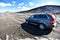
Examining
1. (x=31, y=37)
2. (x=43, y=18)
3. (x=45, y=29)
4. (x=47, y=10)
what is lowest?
(x=31, y=37)

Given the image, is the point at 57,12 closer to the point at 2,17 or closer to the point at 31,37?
the point at 31,37

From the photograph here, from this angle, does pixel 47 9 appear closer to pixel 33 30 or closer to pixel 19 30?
pixel 33 30

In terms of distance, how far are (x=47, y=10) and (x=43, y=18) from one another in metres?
0.18

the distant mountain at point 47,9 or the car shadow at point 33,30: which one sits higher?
the distant mountain at point 47,9

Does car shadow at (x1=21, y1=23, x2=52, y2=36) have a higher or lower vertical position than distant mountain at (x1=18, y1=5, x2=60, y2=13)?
lower

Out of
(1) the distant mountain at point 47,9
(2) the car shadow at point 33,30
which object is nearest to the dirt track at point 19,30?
(2) the car shadow at point 33,30

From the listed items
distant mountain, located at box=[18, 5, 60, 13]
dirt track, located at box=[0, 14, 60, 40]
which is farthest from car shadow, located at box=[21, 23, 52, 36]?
distant mountain, located at box=[18, 5, 60, 13]

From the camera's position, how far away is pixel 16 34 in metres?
2.12

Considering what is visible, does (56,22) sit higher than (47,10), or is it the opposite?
(47,10)

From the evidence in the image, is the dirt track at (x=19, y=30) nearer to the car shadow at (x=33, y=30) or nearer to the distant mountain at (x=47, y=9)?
the car shadow at (x=33, y=30)

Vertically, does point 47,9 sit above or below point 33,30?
above

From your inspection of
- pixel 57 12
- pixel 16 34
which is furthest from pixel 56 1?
pixel 16 34

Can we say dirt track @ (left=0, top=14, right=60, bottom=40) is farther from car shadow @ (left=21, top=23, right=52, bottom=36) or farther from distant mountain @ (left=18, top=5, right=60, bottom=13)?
distant mountain @ (left=18, top=5, right=60, bottom=13)

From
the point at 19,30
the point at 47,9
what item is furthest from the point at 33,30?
the point at 47,9
